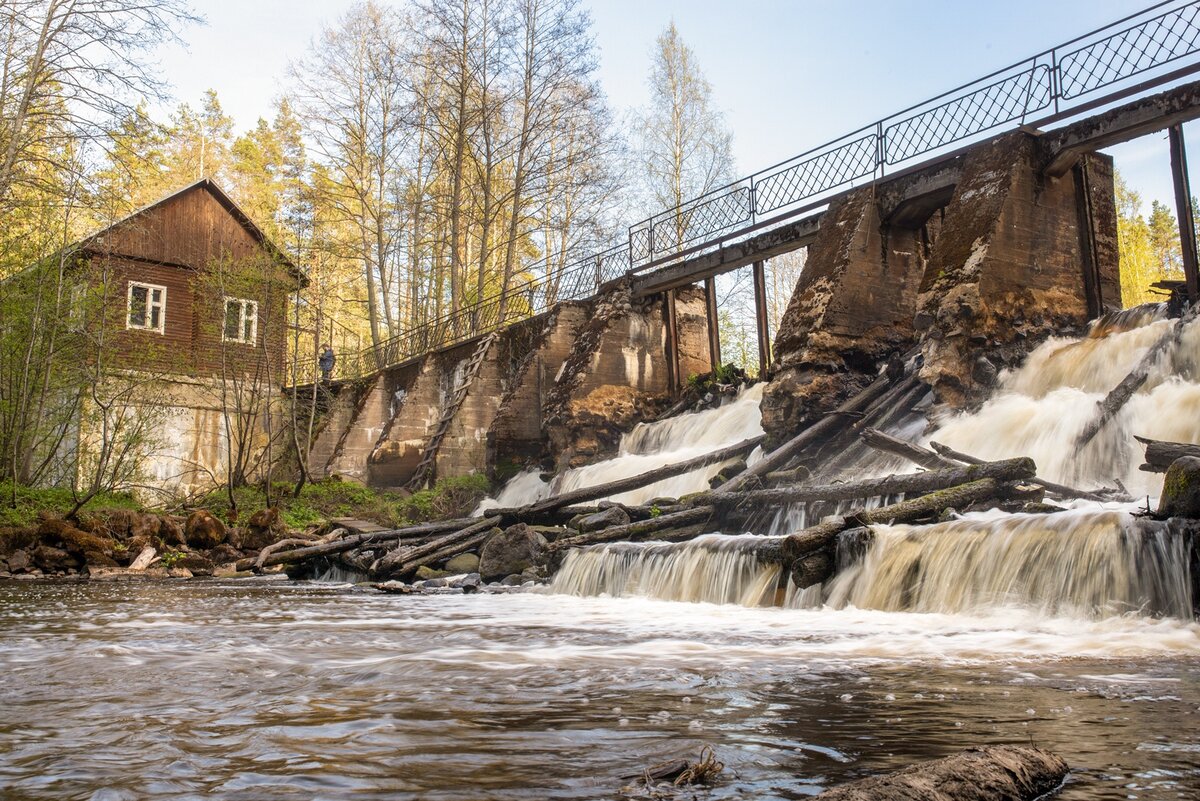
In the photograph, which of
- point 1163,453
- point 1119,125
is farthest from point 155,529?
point 1119,125

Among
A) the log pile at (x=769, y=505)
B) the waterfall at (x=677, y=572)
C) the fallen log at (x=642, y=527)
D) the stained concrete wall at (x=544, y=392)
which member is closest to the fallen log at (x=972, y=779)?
the log pile at (x=769, y=505)

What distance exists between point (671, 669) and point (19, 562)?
12712 mm

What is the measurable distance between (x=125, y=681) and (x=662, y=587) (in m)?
6.06

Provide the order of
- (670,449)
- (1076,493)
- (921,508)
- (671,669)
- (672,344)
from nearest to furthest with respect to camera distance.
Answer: (671,669) → (921,508) → (1076,493) → (670,449) → (672,344)

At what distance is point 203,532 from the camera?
54.3 feet

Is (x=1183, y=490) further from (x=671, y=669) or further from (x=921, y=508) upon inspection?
(x=671, y=669)

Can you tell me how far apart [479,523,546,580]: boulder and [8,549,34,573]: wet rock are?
22.9ft

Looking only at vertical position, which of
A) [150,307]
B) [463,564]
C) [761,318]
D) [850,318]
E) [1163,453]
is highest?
[150,307]

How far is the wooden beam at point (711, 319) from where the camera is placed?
70.1 ft

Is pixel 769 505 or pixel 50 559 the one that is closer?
pixel 769 505

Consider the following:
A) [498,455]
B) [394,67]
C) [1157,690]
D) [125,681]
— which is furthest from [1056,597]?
[394,67]

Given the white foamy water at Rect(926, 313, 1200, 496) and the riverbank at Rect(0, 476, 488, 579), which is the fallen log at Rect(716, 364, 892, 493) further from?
the riverbank at Rect(0, 476, 488, 579)

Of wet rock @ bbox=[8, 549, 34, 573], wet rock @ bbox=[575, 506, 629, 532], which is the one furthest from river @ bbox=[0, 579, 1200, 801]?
wet rock @ bbox=[8, 549, 34, 573]

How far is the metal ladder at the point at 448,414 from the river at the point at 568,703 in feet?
49.5
